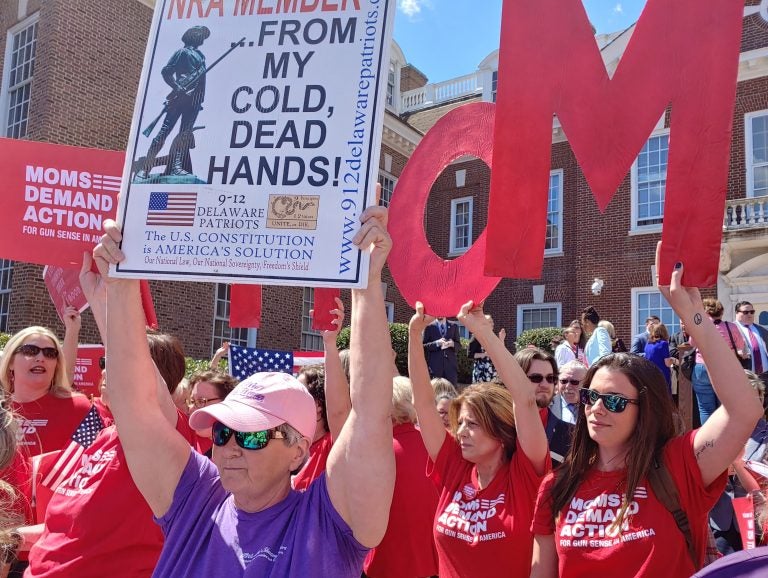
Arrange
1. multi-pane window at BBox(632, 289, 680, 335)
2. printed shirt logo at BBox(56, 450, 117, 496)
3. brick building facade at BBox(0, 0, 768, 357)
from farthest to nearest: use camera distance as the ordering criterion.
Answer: multi-pane window at BBox(632, 289, 680, 335)
brick building facade at BBox(0, 0, 768, 357)
printed shirt logo at BBox(56, 450, 117, 496)

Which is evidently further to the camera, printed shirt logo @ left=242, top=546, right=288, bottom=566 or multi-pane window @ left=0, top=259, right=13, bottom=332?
multi-pane window @ left=0, top=259, right=13, bottom=332

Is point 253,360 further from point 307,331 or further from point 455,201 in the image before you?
point 455,201

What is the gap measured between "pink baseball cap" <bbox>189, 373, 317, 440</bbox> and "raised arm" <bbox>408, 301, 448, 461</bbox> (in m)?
1.17

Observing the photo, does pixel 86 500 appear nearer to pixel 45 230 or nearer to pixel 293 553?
pixel 293 553

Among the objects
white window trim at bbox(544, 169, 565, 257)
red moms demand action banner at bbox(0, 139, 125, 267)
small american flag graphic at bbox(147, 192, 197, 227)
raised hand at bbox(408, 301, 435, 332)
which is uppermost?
white window trim at bbox(544, 169, 565, 257)

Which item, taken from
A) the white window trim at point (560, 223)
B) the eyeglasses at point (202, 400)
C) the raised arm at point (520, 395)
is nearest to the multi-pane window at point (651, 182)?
the white window trim at point (560, 223)

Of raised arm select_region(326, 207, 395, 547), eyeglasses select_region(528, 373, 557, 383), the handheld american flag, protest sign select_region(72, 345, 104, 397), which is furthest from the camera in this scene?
protest sign select_region(72, 345, 104, 397)

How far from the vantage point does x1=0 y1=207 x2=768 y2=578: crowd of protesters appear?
6.41 feet

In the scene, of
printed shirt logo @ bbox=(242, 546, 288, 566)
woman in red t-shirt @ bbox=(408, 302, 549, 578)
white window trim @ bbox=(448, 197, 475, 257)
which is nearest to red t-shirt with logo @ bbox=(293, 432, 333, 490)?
woman in red t-shirt @ bbox=(408, 302, 549, 578)

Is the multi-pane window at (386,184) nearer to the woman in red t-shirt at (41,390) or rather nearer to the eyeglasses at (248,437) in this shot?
the woman in red t-shirt at (41,390)

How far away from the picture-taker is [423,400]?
10.8 ft

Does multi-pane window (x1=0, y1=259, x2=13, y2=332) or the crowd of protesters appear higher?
multi-pane window (x1=0, y1=259, x2=13, y2=332)

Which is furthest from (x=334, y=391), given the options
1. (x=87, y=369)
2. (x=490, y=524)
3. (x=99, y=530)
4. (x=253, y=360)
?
(x=87, y=369)

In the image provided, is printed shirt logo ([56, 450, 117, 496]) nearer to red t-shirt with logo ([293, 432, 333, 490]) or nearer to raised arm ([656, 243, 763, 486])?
red t-shirt with logo ([293, 432, 333, 490])
